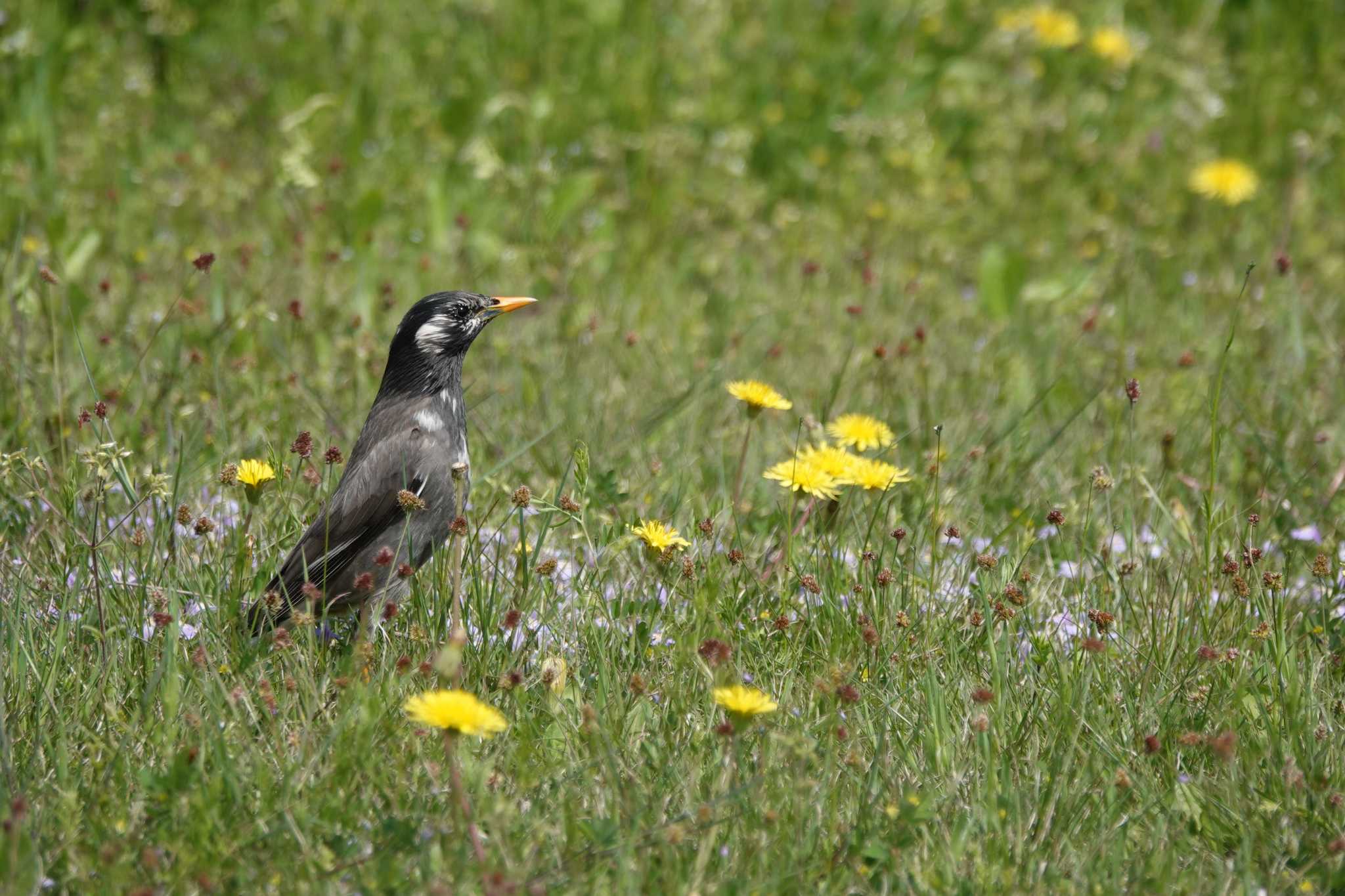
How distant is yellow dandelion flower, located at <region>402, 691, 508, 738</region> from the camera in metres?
2.65

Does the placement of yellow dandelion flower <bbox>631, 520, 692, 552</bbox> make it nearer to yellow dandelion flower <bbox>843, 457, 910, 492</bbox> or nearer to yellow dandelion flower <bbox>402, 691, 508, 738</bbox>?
yellow dandelion flower <bbox>843, 457, 910, 492</bbox>

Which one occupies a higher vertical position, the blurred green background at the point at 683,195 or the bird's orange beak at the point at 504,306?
the bird's orange beak at the point at 504,306

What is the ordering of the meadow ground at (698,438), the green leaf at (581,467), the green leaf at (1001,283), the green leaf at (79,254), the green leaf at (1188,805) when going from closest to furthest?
the meadow ground at (698,438) → the green leaf at (1188,805) → the green leaf at (581,467) → the green leaf at (79,254) → the green leaf at (1001,283)

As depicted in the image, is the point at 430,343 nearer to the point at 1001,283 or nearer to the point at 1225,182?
the point at 1001,283

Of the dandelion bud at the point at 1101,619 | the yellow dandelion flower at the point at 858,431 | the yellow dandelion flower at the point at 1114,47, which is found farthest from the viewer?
the yellow dandelion flower at the point at 1114,47

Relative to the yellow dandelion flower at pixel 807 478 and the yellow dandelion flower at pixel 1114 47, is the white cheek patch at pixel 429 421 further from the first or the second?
the yellow dandelion flower at pixel 1114 47

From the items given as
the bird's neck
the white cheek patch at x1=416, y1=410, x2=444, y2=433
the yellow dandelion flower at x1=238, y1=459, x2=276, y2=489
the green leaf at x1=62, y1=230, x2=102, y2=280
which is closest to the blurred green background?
the green leaf at x1=62, y1=230, x2=102, y2=280

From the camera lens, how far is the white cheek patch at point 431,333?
14.3ft

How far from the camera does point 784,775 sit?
3070 millimetres

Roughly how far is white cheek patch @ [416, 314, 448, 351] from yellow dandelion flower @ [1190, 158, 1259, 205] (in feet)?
14.8

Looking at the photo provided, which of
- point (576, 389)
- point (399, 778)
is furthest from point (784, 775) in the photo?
point (576, 389)

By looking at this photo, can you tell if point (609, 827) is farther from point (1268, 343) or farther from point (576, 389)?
point (1268, 343)

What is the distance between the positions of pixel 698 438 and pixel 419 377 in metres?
1.22

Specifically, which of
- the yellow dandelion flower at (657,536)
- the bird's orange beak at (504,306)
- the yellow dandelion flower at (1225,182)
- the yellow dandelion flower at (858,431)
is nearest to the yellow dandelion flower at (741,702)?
the yellow dandelion flower at (657,536)
